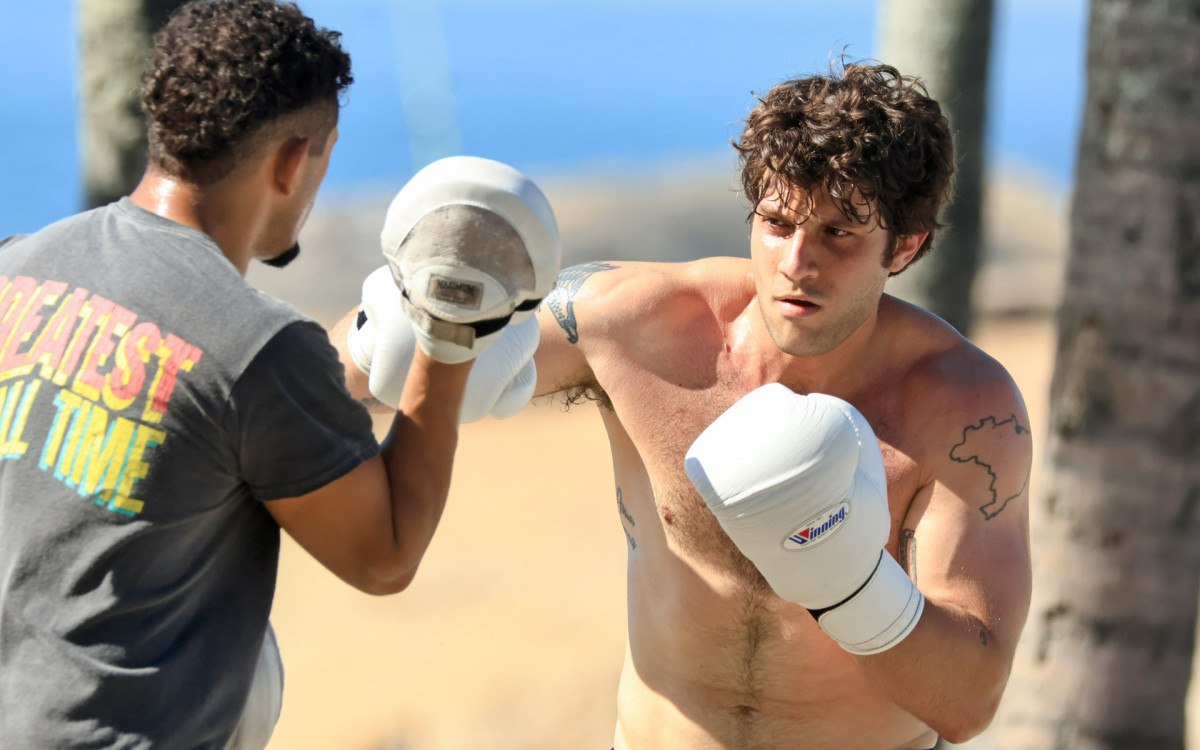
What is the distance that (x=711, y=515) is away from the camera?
114 inches

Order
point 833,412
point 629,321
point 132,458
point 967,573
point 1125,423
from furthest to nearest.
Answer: point 1125,423
point 629,321
point 967,573
point 833,412
point 132,458

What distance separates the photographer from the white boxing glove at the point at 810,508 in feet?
7.49

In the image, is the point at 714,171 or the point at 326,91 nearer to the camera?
the point at 326,91

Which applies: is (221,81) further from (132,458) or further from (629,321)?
(629,321)

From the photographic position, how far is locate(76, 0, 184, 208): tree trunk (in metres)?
4.14

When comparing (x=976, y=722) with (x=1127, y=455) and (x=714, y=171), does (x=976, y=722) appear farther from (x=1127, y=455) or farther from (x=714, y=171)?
(x=714, y=171)

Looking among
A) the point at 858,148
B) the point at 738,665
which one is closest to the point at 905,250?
the point at 858,148

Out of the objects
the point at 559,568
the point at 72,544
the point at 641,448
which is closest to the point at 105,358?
the point at 72,544

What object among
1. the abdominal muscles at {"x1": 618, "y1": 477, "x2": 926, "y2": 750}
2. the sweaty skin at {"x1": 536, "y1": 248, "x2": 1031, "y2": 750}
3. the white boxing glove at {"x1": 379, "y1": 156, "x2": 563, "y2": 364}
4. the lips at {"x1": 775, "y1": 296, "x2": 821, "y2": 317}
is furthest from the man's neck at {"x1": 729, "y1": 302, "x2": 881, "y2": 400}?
the white boxing glove at {"x1": 379, "y1": 156, "x2": 563, "y2": 364}

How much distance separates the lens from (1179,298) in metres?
3.75

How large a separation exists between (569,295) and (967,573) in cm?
118

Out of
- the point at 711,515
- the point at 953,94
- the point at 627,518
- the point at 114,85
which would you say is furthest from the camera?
the point at 953,94

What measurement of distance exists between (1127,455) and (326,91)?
2.85 metres

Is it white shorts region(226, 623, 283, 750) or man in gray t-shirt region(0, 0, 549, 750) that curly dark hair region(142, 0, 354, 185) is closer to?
man in gray t-shirt region(0, 0, 549, 750)
